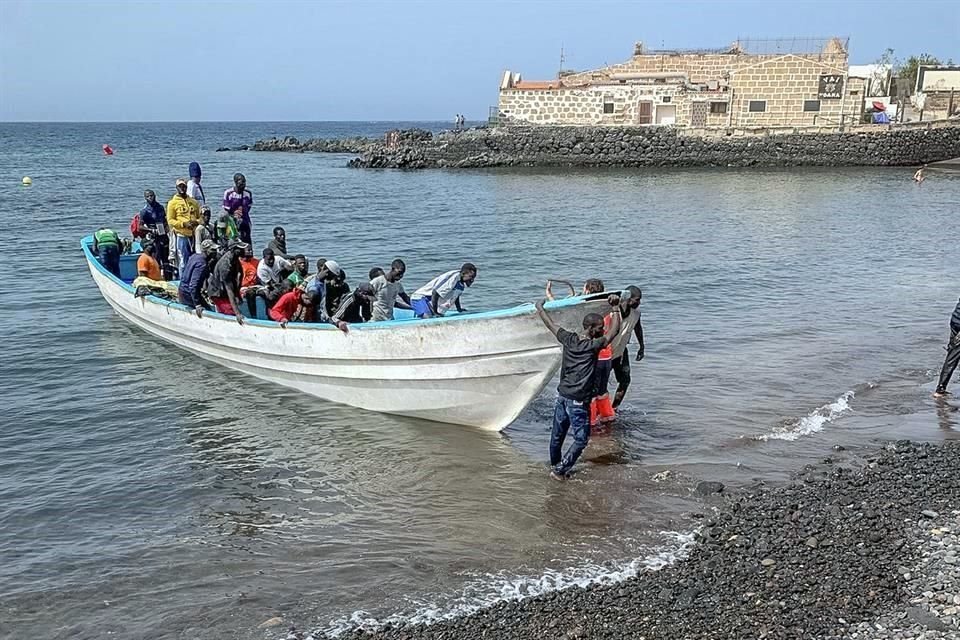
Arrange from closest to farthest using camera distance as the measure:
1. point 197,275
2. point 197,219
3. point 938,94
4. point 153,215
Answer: point 197,275
point 197,219
point 153,215
point 938,94

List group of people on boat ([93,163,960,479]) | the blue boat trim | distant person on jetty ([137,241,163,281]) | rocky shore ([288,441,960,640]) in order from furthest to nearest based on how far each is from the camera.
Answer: distant person on jetty ([137,241,163,281]) < the blue boat trim < group of people on boat ([93,163,960,479]) < rocky shore ([288,441,960,640])

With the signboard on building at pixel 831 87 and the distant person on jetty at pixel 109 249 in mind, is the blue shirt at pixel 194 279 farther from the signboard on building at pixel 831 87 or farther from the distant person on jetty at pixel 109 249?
the signboard on building at pixel 831 87

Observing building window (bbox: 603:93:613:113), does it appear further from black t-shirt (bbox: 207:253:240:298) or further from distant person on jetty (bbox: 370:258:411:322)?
distant person on jetty (bbox: 370:258:411:322)

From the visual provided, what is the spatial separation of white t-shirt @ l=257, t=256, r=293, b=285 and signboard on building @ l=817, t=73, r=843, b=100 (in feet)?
168

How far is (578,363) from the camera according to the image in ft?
26.5

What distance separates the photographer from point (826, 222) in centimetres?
3116

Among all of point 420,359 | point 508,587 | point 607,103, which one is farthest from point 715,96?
point 508,587

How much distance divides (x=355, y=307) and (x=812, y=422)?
6.00 m

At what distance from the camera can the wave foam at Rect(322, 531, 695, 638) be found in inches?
253

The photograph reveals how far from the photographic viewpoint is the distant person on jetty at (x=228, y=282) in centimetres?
1162

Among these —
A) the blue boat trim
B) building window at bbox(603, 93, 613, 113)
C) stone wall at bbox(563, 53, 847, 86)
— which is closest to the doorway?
building window at bbox(603, 93, 613, 113)

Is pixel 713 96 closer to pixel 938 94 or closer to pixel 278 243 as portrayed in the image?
pixel 938 94

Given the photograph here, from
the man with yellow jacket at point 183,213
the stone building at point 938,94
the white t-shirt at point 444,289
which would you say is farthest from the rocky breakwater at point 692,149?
the white t-shirt at point 444,289

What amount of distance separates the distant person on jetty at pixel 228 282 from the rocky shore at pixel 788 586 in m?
6.45
